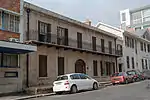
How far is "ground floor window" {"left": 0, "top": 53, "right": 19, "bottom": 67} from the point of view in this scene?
16.6 metres

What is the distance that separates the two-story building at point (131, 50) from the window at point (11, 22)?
66.5 ft

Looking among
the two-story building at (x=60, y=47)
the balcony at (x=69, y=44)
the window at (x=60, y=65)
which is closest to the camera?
the two-story building at (x=60, y=47)

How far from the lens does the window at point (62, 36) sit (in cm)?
2229

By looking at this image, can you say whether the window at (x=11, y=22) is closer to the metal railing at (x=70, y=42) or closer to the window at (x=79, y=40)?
the metal railing at (x=70, y=42)

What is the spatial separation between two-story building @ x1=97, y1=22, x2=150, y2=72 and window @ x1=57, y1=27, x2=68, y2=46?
13.9 meters

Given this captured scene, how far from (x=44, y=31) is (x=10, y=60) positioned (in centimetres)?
492

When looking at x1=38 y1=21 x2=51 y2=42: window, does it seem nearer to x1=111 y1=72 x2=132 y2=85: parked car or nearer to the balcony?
the balcony

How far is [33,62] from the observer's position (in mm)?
19109

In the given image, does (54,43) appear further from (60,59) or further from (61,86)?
(61,86)

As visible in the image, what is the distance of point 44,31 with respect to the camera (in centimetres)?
2088

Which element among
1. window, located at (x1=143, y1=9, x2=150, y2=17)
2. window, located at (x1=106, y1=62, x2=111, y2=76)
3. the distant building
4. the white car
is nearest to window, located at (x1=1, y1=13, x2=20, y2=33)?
the white car

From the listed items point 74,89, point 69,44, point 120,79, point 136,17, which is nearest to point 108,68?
point 120,79

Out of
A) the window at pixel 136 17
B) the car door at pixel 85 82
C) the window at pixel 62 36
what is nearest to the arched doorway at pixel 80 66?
the window at pixel 62 36

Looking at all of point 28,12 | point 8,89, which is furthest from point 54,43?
point 8,89
